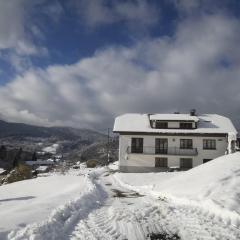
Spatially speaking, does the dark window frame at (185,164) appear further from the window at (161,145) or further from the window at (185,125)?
the window at (185,125)

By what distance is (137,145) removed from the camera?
47750 mm

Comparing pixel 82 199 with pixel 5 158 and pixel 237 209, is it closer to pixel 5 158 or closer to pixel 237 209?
pixel 237 209

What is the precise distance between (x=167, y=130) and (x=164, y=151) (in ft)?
9.58

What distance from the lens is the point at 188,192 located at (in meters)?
18.2

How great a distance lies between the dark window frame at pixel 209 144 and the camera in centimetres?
4697

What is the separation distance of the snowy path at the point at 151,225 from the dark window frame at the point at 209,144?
111 ft

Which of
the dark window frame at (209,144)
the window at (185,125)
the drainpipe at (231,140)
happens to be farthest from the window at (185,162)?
the drainpipe at (231,140)

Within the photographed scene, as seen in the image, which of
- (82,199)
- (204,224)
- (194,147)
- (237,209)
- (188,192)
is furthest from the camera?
(194,147)

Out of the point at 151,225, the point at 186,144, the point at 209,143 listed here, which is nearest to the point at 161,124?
the point at 186,144

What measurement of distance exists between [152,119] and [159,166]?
668cm

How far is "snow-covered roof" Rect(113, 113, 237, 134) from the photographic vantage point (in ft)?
156

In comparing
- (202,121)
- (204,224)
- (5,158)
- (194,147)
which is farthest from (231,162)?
(5,158)

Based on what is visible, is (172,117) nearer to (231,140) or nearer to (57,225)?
(231,140)

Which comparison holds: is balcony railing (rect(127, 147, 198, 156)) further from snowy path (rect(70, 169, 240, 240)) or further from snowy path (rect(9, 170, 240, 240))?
snowy path (rect(70, 169, 240, 240))
